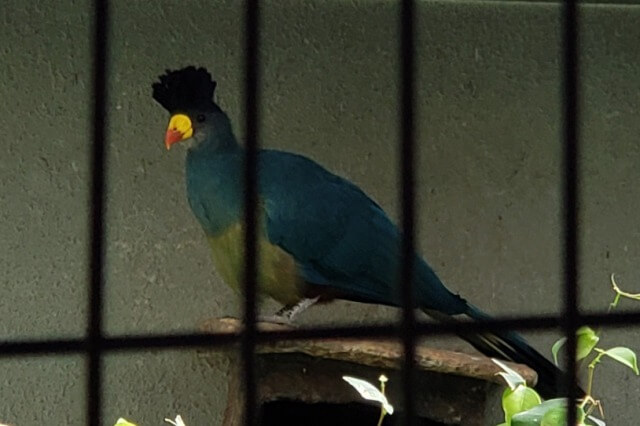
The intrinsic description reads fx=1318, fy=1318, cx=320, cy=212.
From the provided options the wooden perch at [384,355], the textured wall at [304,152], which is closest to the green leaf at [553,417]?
the wooden perch at [384,355]

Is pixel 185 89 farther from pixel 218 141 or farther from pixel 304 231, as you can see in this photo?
pixel 304 231

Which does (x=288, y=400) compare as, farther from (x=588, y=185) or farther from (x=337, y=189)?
(x=588, y=185)

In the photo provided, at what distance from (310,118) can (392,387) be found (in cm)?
44

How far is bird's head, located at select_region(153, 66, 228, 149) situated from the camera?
1909mm

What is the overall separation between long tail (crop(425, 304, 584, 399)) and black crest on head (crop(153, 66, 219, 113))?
46 centimetres

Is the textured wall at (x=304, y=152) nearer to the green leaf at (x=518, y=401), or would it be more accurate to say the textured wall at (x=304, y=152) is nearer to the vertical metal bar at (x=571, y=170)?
the green leaf at (x=518, y=401)

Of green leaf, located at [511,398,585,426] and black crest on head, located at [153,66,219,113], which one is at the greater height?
black crest on head, located at [153,66,219,113]

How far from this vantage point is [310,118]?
6.79ft

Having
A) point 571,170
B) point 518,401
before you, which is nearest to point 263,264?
point 518,401

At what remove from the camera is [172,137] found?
193 cm

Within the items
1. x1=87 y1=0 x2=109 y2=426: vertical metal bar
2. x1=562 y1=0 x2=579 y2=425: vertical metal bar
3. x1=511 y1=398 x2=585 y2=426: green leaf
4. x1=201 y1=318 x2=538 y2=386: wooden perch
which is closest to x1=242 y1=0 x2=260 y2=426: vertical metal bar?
x1=87 y1=0 x2=109 y2=426: vertical metal bar

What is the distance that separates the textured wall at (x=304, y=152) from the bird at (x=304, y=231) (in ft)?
0.36

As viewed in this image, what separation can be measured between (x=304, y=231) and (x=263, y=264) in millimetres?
89

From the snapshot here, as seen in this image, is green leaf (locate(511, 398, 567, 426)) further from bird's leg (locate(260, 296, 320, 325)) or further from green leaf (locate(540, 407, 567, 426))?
bird's leg (locate(260, 296, 320, 325))
